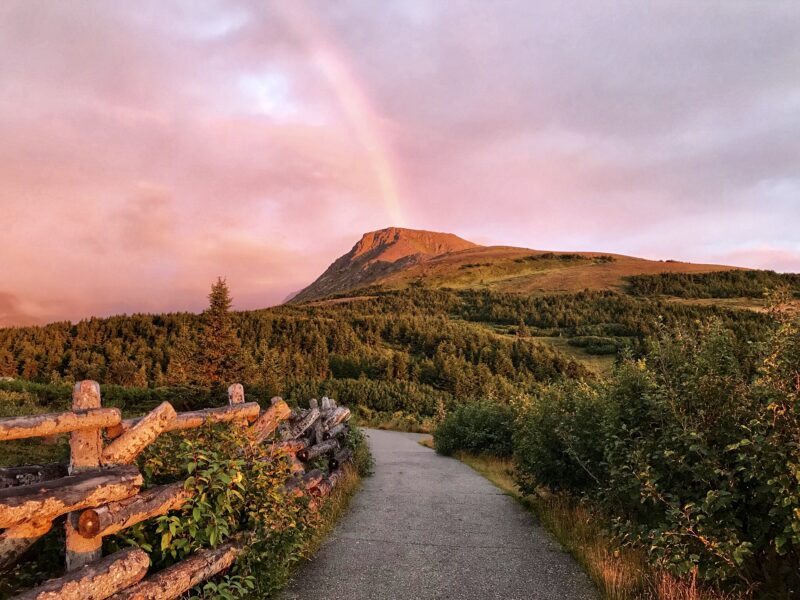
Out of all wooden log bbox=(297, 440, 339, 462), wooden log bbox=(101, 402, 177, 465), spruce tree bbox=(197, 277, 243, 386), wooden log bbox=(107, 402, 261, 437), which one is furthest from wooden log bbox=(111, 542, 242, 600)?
spruce tree bbox=(197, 277, 243, 386)

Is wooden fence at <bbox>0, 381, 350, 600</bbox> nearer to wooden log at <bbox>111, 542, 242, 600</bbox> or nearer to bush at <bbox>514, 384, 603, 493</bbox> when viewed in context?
wooden log at <bbox>111, 542, 242, 600</bbox>

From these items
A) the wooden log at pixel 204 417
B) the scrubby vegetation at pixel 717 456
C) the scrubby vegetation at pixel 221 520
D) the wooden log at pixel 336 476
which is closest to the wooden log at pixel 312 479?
the scrubby vegetation at pixel 221 520

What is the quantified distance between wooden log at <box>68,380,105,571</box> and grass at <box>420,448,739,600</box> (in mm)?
5635

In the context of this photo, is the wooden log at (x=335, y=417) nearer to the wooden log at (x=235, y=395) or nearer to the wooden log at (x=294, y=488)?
the wooden log at (x=294, y=488)

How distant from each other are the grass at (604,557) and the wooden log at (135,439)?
18.5 ft

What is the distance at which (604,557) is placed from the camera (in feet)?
21.6

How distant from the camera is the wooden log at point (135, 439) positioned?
4.74 metres

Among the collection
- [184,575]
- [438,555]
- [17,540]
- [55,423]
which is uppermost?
[55,423]

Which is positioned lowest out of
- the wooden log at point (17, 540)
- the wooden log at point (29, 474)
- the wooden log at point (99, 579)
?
the wooden log at point (99, 579)

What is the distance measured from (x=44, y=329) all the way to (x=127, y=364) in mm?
21268

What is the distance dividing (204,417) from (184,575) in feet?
6.36

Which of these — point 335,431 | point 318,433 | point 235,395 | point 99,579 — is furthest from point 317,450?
point 99,579

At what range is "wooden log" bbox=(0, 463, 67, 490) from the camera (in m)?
4.80

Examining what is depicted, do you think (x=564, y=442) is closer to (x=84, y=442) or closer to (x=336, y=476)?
(x=336, y=476)
